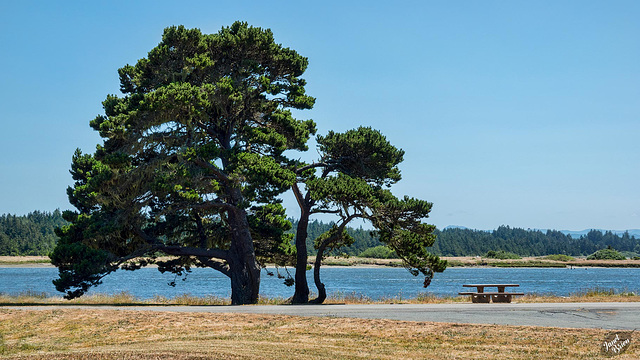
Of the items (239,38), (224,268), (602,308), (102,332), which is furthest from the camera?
(224,268)

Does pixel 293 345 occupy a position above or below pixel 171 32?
below

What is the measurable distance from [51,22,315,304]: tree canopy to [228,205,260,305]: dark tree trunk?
0.15 feet

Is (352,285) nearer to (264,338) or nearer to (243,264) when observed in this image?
(243,264)

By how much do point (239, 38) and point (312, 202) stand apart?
7.54 metres

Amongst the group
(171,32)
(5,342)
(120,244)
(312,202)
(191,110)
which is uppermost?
(171,32)

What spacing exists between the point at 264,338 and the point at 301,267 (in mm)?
13863

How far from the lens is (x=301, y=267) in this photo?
2723cm

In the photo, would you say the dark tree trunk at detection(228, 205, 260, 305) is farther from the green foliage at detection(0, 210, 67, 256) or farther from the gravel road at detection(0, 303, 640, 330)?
the green foliage at detection(0, 210, 67, 256)

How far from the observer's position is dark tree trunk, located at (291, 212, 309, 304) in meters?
26.5

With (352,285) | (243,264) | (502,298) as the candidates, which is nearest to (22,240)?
(352,285)

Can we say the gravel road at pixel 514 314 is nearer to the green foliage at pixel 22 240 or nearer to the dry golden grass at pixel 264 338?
the dry golden grass at pixel 264 338

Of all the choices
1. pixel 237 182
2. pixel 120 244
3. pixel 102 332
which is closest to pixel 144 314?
pixel 102 332

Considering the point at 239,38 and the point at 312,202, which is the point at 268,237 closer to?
the point at 312,202

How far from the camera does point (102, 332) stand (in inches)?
563
